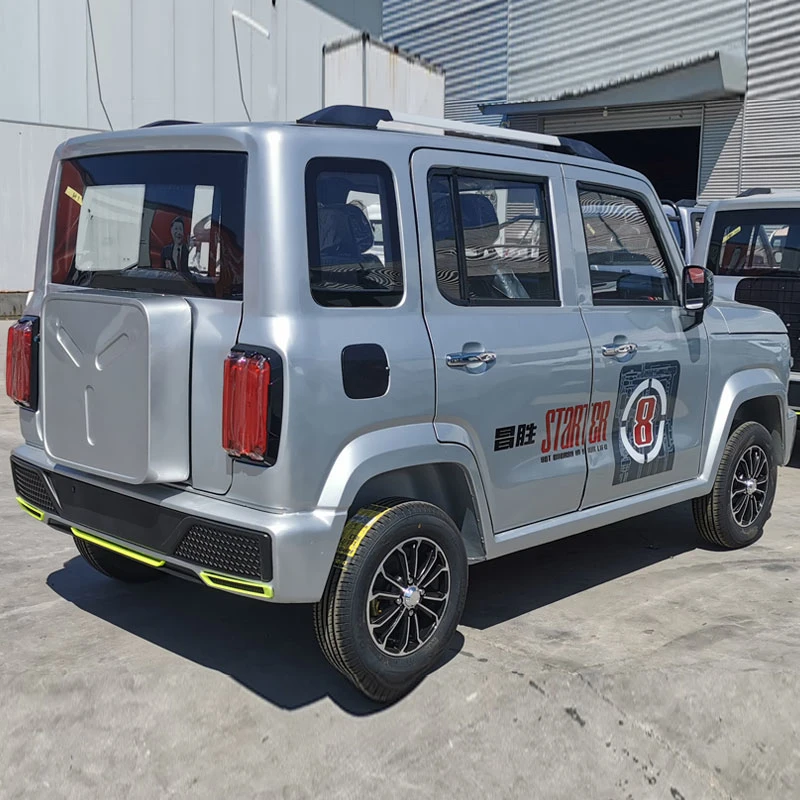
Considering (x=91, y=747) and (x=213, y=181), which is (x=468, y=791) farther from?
(x=213, y=181)

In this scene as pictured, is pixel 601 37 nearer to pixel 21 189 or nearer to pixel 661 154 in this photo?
pixel 661 154

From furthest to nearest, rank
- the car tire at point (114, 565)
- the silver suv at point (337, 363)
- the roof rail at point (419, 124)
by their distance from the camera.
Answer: the car tire at point (114, 565)
the roof rail at point (419, 124)
the silver suv at point (337, 363)

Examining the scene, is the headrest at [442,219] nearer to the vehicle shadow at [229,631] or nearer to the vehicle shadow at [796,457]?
the vehicle shadow at [229,631]

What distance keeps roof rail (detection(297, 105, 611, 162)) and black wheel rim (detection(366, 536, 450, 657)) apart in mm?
1539

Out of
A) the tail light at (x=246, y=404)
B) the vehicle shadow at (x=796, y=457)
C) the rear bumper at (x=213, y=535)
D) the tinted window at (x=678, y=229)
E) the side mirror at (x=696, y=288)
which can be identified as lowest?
the vehicle shadow at (x=796, y=457)

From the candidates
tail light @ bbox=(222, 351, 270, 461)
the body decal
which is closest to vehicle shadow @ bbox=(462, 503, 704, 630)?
the body decal

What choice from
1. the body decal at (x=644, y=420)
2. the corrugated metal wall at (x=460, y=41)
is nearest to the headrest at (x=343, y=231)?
the body decal at (x=644, y=420)

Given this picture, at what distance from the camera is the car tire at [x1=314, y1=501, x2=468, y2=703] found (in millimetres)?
3580

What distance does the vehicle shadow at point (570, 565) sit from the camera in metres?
4.89

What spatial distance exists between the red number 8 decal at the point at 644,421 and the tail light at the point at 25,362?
262 cm

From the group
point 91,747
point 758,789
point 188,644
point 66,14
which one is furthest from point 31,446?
point 66,14

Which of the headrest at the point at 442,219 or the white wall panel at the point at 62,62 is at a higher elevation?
the white wall panel at the point at 62,62

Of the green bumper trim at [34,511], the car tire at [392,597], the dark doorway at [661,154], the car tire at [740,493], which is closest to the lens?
the car tire at [392,597]

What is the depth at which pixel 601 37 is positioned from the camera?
18484mm
